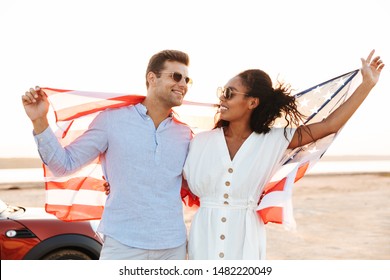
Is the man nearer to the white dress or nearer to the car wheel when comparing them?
the white dress

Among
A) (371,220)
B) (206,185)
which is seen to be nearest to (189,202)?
(206,185)

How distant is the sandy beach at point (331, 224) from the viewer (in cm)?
917

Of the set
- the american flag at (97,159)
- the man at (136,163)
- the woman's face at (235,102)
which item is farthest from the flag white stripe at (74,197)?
the woman's face at (235,102)

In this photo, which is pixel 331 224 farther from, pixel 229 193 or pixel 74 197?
pixel 229 193

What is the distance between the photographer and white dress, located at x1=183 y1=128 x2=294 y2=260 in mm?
3773

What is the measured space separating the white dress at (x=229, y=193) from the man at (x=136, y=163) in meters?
0.11

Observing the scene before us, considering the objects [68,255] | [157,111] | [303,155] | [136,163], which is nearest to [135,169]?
[136,163]

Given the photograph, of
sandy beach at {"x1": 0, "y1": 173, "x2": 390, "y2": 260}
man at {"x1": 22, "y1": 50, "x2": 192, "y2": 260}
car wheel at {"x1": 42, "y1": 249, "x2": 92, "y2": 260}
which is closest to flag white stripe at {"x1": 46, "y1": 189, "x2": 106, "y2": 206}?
man at {"x1": 22, "y1": 50, "x2": 192, "y2": 260}

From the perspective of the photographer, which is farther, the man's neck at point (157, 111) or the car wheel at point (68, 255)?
the car wheel at point (68, 255)

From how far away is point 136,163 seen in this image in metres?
3.71

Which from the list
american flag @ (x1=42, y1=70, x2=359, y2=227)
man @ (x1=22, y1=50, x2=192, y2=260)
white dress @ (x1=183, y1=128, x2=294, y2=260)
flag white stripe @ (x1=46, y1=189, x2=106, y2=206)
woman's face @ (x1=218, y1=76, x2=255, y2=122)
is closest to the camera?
man @ (x1=22, y1=50, x2=192, y2=260)

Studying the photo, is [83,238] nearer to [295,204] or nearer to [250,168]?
[250,168]

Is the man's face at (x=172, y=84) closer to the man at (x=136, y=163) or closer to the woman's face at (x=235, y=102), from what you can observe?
the man at (x=136, y=163)

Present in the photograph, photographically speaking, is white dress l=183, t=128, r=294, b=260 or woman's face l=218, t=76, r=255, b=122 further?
woman's face l=218, t=76, r=255, b=122
